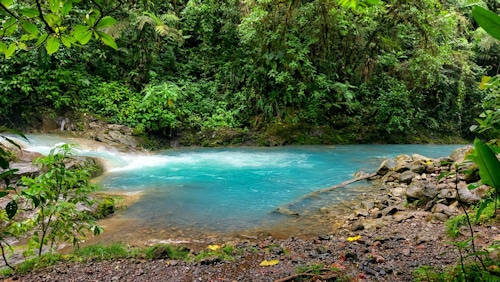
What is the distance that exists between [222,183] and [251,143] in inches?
235

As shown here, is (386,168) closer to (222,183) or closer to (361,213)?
(361,213)

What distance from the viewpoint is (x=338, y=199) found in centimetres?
640

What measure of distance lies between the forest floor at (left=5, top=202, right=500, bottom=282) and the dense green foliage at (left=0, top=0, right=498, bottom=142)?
9803 millimetres

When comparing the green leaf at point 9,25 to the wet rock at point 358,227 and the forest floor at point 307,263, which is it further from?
the wet rock at point 358,227

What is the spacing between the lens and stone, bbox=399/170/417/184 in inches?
277

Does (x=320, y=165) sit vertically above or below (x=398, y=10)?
below

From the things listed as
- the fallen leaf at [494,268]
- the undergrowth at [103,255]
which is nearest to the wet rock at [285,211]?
the undergrowth at [103,255]

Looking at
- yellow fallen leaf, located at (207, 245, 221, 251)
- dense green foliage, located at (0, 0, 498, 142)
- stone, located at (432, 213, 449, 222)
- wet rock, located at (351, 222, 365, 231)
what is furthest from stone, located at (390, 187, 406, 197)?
dense green foliage, located at (0, 0, 498, 142)

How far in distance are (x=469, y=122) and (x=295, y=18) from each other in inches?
424

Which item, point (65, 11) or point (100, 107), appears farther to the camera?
point (100, 107)

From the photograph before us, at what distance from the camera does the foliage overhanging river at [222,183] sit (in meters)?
5.21

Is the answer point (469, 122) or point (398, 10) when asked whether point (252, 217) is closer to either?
point (398, 10)

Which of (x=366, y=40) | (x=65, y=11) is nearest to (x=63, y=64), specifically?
→ (x=366, y=40)

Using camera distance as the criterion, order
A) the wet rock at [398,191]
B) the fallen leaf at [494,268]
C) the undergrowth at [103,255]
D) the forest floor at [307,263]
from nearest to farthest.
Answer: the fallen leaf at [494,268], the forest floor at [307,263], the undergrowth at [103,255], the wet rock at [398,191]
